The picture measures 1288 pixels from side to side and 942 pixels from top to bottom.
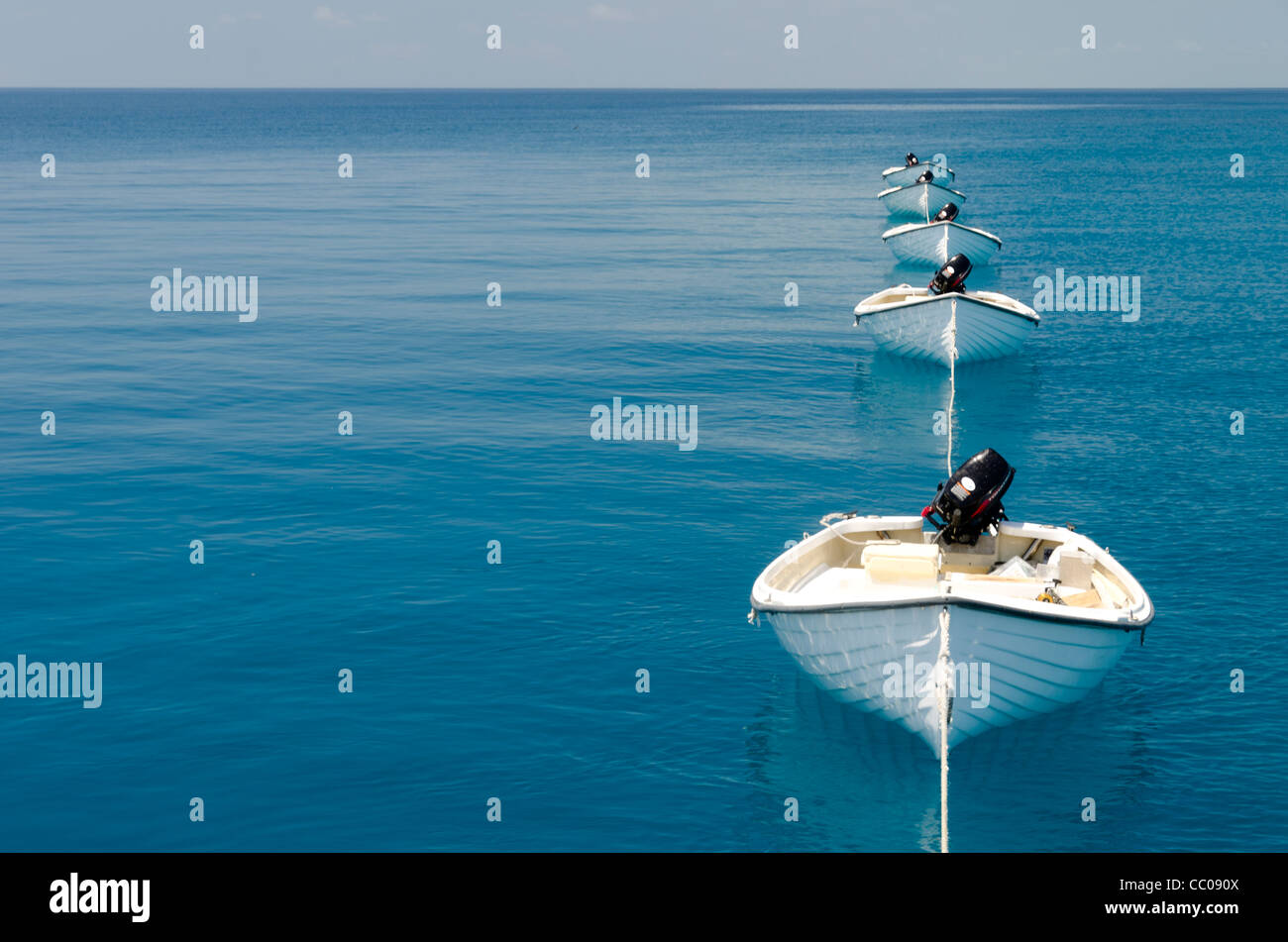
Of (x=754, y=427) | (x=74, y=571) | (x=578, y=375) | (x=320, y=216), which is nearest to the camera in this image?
(x=74, y=571)

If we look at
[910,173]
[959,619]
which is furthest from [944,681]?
[910,173]

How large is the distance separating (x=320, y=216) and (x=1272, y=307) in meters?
45.8

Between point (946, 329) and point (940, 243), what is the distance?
698 inches

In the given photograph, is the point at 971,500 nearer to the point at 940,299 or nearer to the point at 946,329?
the point at 940,299

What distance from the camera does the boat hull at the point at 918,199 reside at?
6750 cm

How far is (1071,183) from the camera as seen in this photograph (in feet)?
290

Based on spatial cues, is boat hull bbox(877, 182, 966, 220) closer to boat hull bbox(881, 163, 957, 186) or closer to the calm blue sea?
boat hull bbox(881, 163, 957, 186)

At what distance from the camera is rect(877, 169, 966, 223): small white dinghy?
67.5 metres

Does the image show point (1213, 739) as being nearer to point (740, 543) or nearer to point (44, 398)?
point (740, 543)

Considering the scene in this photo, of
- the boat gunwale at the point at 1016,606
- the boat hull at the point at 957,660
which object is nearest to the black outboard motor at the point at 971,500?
the boat gunwale at the point at 1016,606

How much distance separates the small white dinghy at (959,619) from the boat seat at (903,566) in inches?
0.5

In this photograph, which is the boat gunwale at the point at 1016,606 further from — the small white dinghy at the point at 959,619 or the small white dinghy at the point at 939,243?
the small white dinghy at the point at 939,243
